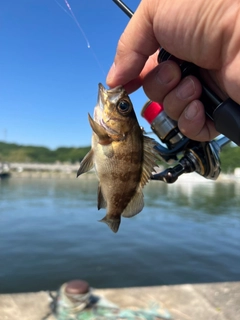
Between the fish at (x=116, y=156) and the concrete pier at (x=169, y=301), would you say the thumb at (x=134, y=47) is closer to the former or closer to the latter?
the fish at (x=116, y=156)

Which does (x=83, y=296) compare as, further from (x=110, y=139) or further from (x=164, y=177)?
(x=110, y=139)

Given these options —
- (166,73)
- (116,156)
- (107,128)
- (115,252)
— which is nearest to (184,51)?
(166,73)

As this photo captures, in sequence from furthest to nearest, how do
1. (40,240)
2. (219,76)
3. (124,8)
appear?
1. (40,240)
2. (124,8)
3. (219,76)

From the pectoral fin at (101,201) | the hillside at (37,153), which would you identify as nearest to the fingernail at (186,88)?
the pectoral fin at (101,201)

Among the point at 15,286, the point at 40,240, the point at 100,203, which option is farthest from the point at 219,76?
the point at 40,240

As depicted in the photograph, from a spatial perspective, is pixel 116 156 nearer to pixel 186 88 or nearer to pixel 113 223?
pixel 113 223
